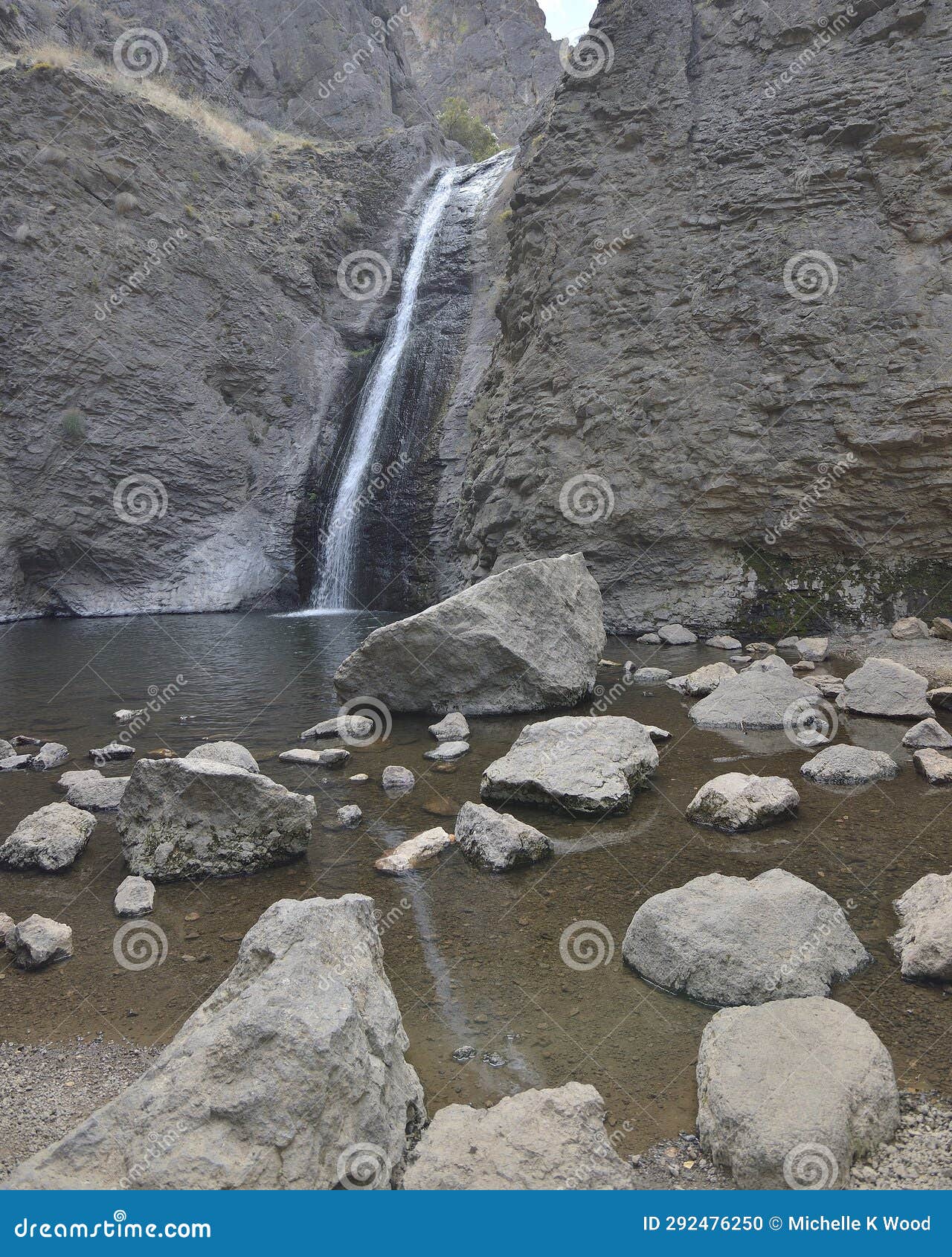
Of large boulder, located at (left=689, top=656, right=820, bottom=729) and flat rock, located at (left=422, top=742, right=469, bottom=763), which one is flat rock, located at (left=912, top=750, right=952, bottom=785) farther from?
flat rock, located at (left=422, top=742, right=469, bottom=763)

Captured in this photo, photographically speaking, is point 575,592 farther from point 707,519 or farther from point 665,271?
point 665,271

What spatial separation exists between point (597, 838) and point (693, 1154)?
8.80ft

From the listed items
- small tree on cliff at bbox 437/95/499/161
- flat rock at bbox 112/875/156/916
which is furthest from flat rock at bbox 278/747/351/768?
small tree on cliff at bbox 437/95/499/161

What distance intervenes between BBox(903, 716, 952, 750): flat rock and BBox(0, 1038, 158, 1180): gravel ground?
6268 mm

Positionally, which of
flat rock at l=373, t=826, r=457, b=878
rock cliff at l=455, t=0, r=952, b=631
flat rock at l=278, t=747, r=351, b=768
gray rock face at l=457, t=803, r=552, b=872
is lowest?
flat rock at l=278, t=747, r=351, b=768

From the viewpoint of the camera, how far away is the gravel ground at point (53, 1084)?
8.60 ft

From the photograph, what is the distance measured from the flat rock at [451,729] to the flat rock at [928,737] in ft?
13.2

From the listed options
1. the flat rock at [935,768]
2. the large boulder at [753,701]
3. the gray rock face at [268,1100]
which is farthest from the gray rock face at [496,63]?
the gray rock face at [268,1100]

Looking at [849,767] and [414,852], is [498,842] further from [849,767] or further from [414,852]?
[849,767]

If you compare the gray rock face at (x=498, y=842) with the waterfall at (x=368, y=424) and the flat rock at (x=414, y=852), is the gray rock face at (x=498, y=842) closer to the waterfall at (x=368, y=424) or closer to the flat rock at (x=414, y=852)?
the flat rock at (x=414, y=852)

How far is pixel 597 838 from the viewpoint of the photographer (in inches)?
202

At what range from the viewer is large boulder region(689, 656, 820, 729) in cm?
773

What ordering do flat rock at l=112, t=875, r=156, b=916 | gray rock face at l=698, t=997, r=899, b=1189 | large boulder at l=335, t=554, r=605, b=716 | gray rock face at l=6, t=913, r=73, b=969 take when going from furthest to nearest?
large boulder at l=335, t=554, r=605, b=716, flat rock at l=112, t=875, r=156, b=916, gray rock face at l=6, t=913, r=73, b=969, gray rock face at l=698, t=997, r=899, b=1189

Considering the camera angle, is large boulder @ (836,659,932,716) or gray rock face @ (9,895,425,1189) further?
large boulder @ (836,659,932,716)
